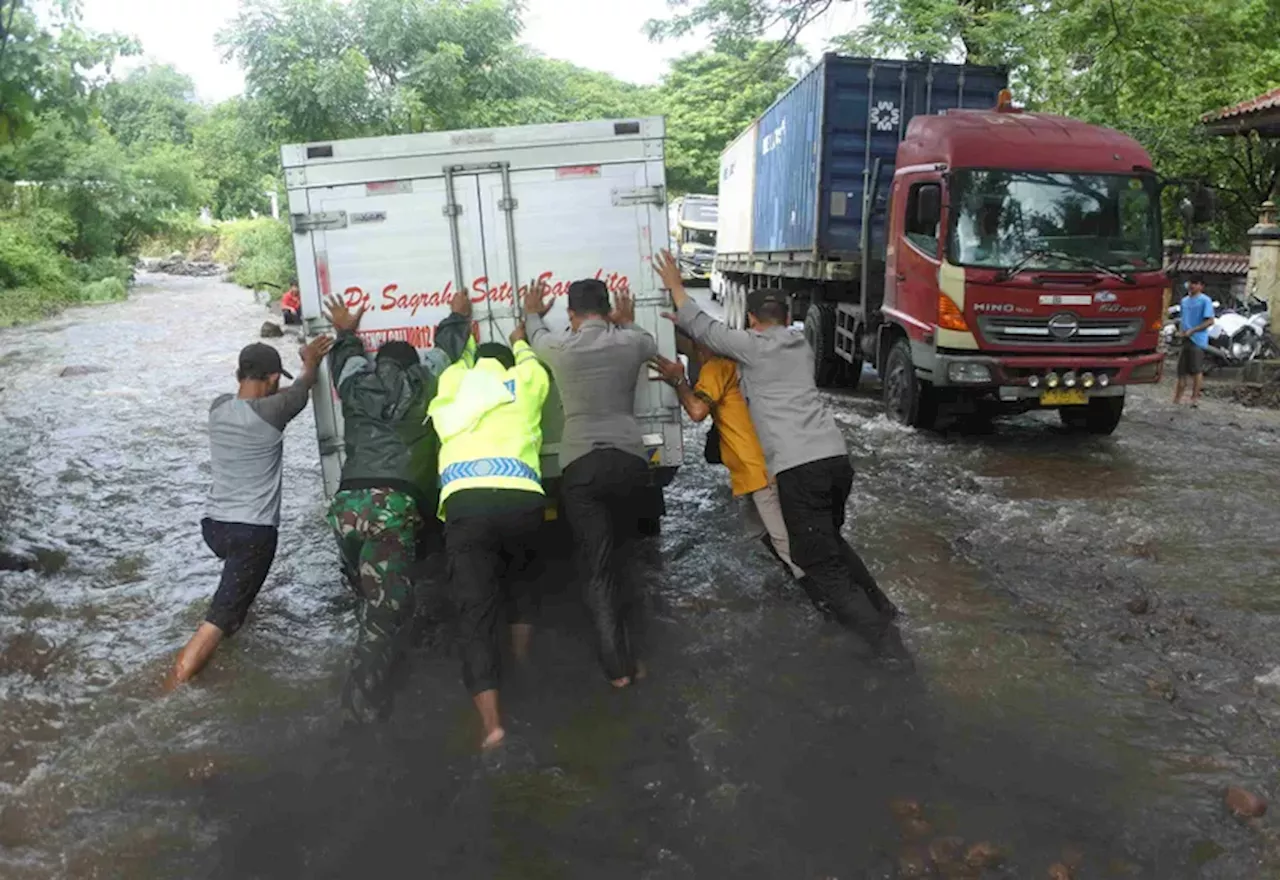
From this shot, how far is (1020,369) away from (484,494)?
5.97 meters

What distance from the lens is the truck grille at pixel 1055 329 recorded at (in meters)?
8.47

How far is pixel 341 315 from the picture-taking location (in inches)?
197

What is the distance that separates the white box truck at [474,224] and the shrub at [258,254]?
48.1ft

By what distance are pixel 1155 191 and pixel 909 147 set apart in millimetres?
2157

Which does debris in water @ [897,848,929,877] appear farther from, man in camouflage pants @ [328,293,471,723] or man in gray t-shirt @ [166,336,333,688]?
man in gray t-shirt @ [166,336,333,688]

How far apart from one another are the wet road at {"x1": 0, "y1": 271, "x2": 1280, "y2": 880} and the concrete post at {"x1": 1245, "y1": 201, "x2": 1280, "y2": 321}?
25.0ft

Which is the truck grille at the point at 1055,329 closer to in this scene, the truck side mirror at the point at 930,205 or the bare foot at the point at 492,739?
the truck side mirror at the point at 930,205

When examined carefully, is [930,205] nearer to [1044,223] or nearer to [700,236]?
[1044,223]

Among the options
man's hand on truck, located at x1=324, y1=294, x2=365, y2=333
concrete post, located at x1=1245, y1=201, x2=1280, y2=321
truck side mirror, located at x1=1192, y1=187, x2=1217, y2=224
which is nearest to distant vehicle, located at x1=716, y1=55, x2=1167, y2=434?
truck side mirror, located at x1=1192, y1=187, x2=1217, y2=224

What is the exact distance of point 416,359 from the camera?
4.66 m

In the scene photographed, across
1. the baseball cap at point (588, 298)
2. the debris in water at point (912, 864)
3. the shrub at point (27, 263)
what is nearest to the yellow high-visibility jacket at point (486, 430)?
the baseball cap at point (588, 298)

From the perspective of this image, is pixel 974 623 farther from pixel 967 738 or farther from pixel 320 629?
pixel 320 629

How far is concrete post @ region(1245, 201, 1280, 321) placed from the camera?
13.7m

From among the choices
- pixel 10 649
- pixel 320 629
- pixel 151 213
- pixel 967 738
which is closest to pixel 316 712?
pixel 320 629
